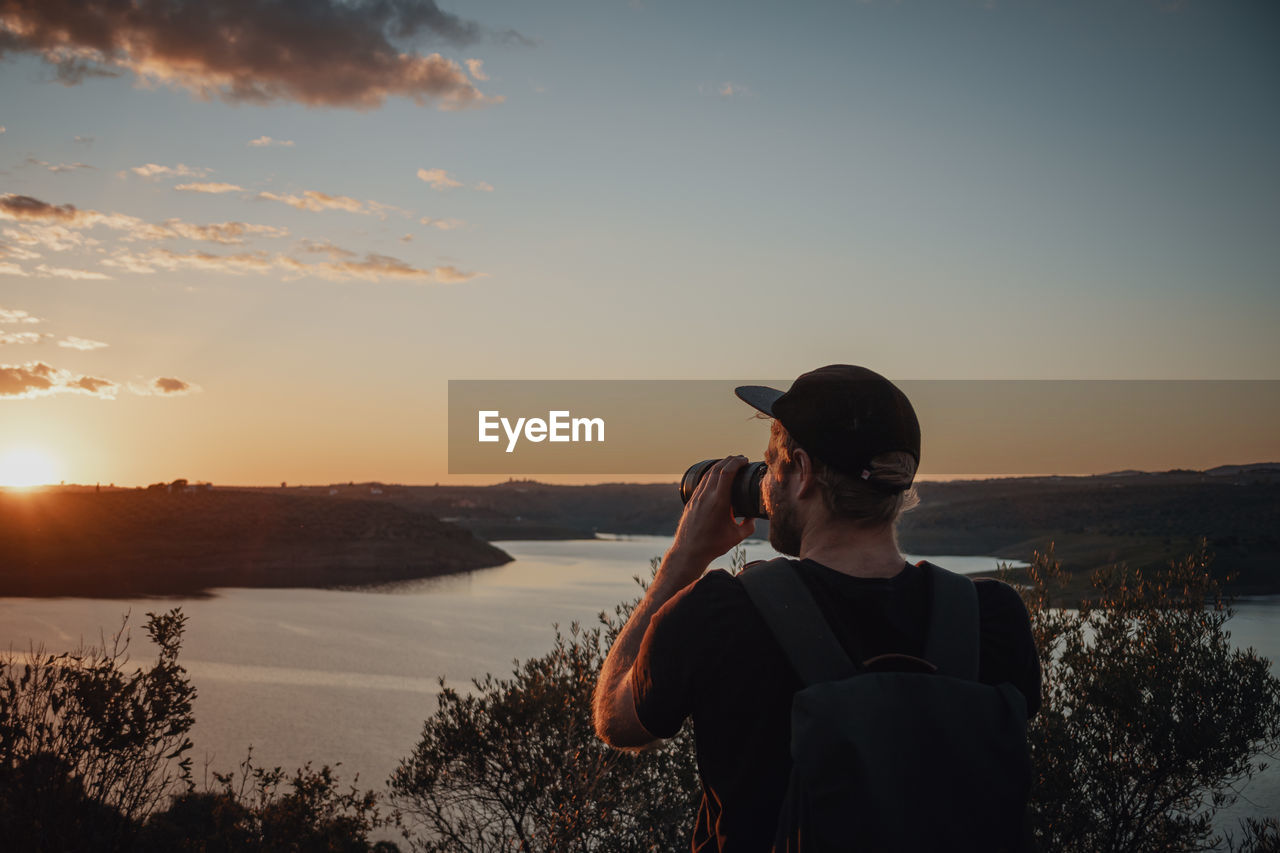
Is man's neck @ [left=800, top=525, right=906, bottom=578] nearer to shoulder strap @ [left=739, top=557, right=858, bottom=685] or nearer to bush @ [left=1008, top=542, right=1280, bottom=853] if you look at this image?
shoulder strap @ [left=739, top=557, right=858, bottom=685]

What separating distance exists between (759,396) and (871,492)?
0.38 metres

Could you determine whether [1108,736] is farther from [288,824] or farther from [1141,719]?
[288,824]

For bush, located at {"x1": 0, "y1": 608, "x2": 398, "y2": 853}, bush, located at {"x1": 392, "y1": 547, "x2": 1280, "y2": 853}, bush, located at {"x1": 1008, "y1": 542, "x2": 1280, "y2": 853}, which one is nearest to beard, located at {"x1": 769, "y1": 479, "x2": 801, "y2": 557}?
bush, located at {"x1": 0, "y1": 608, "x2": 398, "y2": 853}

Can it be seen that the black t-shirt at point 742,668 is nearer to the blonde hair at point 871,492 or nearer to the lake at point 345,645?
the blonde hair at point 871,492

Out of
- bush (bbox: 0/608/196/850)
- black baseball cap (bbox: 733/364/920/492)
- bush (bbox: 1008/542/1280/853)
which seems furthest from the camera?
bush (bbox: 1008/542/1280/853)

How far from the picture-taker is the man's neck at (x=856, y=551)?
Result: 1622 millimetres

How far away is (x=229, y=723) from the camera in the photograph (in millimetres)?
29391

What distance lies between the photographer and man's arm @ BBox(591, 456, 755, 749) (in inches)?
67.5

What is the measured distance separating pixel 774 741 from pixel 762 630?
221 millimetres

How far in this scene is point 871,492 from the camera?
66.1 inches

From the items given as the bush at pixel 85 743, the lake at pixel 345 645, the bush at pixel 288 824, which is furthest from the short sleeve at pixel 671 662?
the lake at pixel 345 645

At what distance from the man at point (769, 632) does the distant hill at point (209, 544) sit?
65.9m

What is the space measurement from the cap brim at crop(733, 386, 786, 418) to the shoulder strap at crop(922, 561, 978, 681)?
1.57 ft

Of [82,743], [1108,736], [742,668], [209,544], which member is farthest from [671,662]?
[209,544]
